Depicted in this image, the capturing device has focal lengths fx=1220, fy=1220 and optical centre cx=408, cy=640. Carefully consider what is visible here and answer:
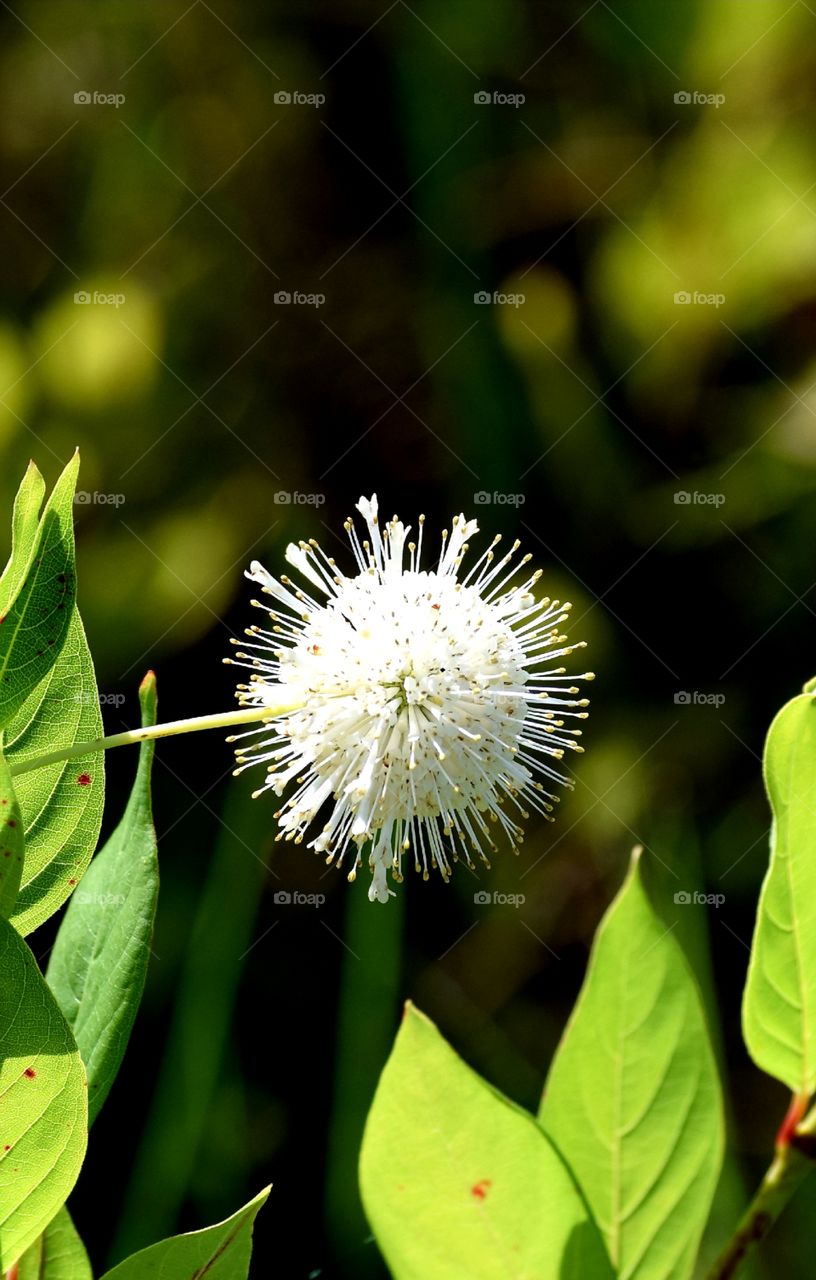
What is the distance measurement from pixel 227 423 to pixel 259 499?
0.57ft

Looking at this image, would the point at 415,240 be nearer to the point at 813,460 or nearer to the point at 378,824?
the point at 813,460

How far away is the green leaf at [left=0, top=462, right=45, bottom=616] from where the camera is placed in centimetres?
64

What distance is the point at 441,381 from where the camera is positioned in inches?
96.2

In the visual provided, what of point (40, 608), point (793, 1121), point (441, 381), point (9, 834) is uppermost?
point (441, 381)

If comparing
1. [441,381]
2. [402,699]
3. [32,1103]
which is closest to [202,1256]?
[32,1103]

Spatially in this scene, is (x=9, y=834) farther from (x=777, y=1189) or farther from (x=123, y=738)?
(x=777, y=1189)

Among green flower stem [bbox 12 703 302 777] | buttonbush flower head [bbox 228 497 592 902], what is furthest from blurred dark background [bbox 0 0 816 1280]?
green flower stem [bbox 12 703 302 777]

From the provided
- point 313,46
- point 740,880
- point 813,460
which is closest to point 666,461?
point 813,460

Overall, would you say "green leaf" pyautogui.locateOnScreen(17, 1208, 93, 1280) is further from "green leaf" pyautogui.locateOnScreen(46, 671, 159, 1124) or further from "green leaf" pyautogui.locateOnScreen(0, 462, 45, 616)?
"green leaf" pyautogui.locateOnScreen(0, 462, 45, 616)

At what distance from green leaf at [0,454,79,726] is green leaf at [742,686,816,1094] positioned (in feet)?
1.16

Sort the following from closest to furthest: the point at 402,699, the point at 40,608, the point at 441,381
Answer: the point at 40,608
the point at 402,699
the point at 441,381

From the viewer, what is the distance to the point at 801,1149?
0.53 m

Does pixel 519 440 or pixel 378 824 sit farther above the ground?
pixel 519 440

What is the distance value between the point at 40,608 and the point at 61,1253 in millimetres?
380
